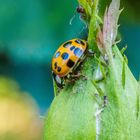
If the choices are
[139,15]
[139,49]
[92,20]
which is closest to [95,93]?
[92,20]

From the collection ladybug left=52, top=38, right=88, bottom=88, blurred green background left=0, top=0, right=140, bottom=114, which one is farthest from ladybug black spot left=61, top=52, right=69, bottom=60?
blurred green background left=0, top=0, right=140, bottom=114

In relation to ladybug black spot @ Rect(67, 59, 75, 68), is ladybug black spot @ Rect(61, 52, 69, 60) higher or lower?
higher

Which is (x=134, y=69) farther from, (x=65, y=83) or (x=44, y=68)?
(x=65, y=83)

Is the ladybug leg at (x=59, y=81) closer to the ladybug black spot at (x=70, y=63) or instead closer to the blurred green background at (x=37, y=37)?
the ladybug black spot at (x=70, y=63)

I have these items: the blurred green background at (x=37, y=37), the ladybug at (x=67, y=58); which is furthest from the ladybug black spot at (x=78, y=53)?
the blurred green background at (x=37, y=37)

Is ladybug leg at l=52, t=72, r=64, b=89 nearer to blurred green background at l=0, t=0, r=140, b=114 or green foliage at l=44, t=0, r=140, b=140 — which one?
green foliage at l=44, t=0, r=140, b=140

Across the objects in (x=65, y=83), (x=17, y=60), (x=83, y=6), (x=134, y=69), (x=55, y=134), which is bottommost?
(x=55, y=134)
